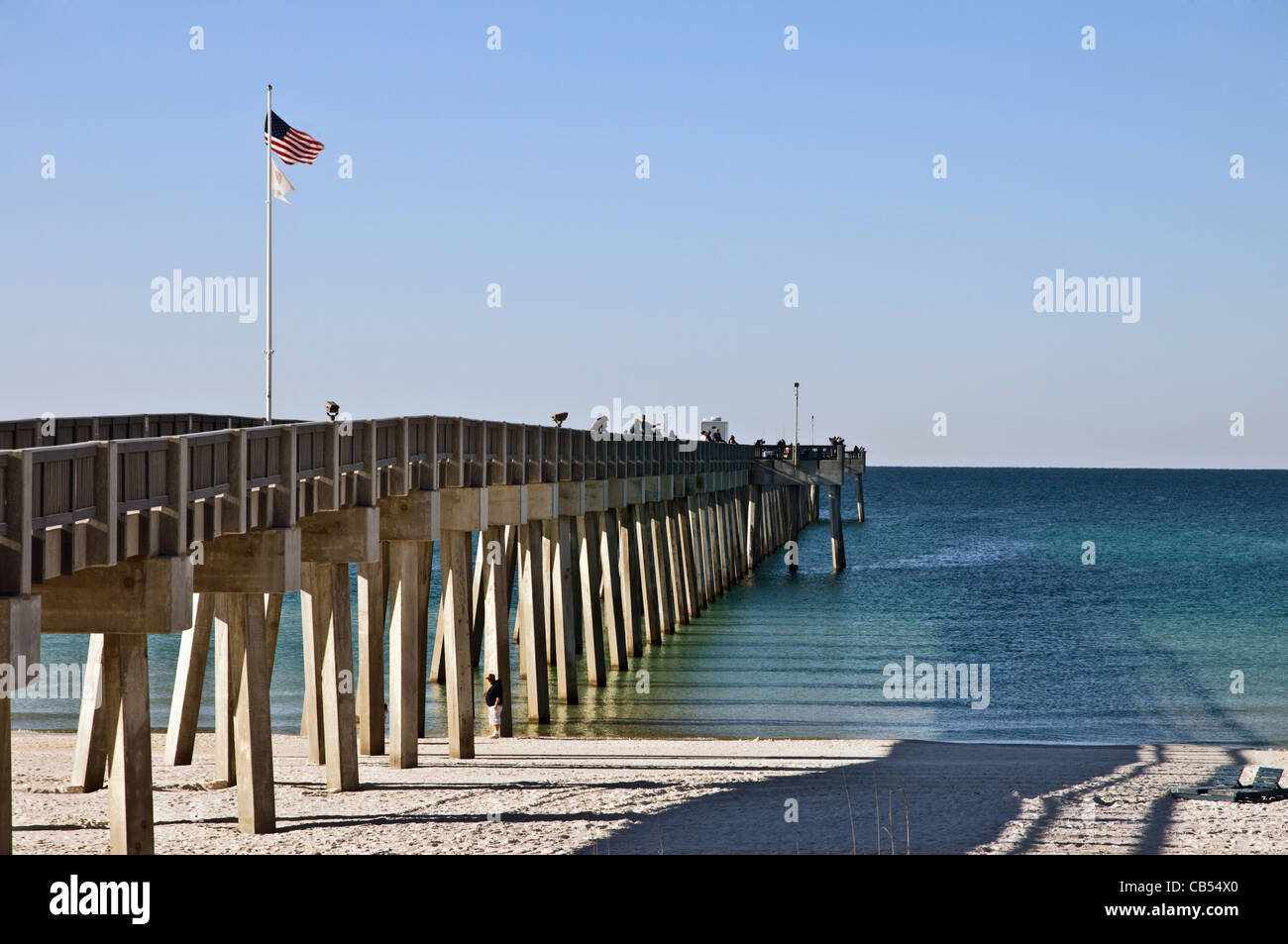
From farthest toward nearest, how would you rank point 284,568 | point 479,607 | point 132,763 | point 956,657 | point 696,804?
point 956,657 < point 479,607 < point 696,804 < point 284,568 < point 132,763

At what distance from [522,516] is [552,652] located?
9.58 meters

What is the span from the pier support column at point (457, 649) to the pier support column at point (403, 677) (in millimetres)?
1028

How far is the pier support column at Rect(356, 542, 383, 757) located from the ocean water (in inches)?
183

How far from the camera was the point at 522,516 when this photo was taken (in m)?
21.4

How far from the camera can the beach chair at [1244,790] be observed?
14602mm

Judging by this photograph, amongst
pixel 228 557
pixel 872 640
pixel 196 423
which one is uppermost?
pixel 196 423

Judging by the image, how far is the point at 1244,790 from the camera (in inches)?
582

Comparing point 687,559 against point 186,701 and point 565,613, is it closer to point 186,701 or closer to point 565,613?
point 565,613

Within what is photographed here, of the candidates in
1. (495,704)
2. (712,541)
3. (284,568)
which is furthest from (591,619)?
(712,541)

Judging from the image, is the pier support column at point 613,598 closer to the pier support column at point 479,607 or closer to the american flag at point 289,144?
the pier support column at point 479,607

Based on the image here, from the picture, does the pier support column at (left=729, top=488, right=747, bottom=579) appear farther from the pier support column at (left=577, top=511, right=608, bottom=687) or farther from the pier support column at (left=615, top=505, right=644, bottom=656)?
the pier support column at (left=577, top=511, right=608, bottom=687)

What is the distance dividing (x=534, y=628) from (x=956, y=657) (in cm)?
1388

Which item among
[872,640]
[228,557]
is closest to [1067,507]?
[872,640]
